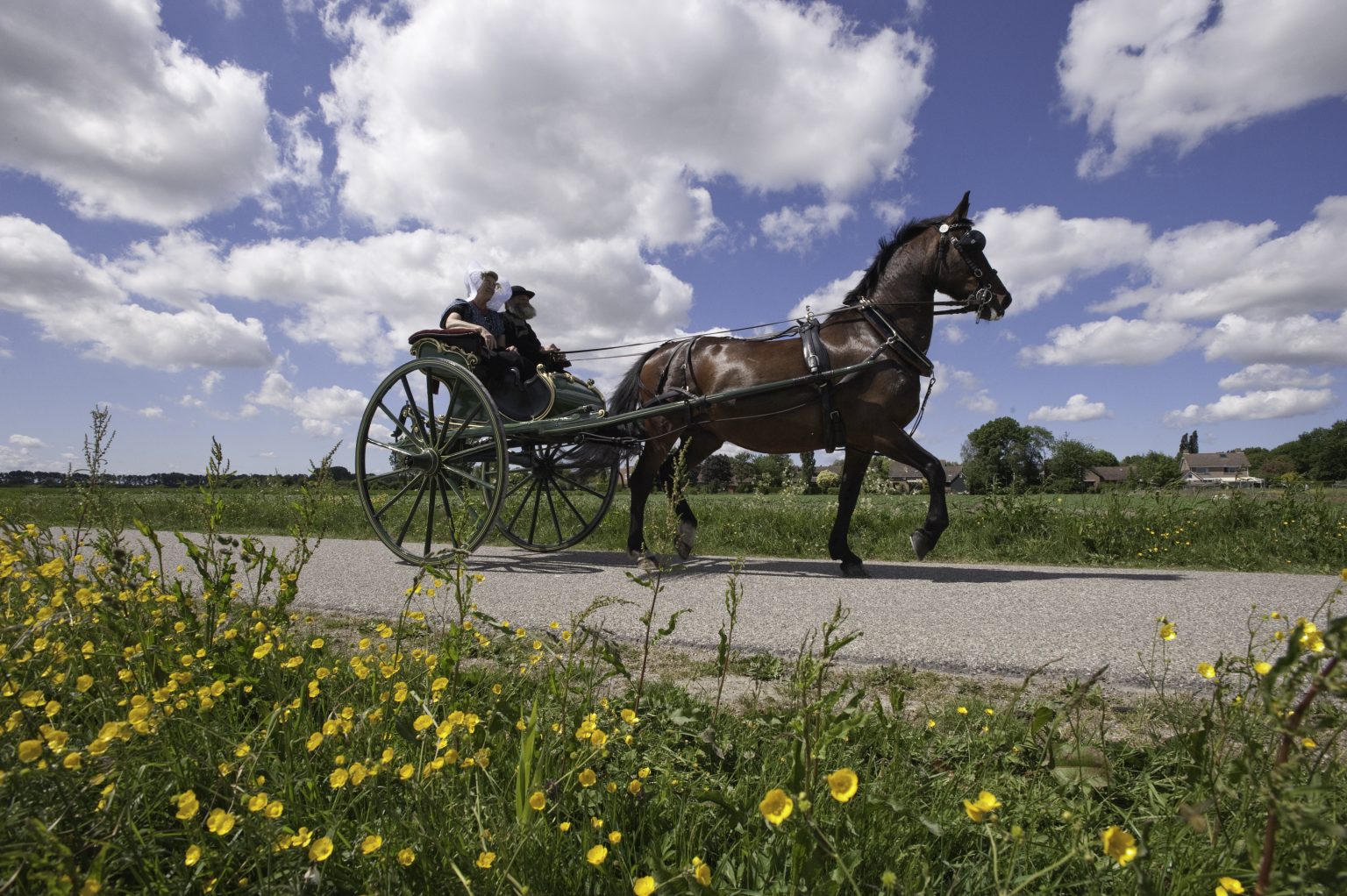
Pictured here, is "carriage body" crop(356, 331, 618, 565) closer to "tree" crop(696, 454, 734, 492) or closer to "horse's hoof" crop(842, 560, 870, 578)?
"horse's hoof" crop(842, 560, 870, 578)

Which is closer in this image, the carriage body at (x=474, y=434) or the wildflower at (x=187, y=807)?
the wildflower at (x=187, y=807)

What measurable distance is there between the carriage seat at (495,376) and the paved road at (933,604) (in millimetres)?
1369

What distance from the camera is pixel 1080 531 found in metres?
6.20

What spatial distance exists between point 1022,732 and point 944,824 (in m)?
0.52

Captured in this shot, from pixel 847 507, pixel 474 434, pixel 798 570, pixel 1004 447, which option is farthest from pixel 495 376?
pixel 1004 447

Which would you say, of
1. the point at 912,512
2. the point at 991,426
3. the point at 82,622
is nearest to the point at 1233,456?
the point at 991,426

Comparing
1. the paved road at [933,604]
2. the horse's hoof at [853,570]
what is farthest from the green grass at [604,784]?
the horse's hoof at [853,570]

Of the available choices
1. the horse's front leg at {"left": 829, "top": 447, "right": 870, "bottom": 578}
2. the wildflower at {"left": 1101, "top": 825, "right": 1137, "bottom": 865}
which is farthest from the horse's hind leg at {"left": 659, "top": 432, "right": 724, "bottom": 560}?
the wildflower at {"left": 1101, "top": 825, "right": 1137, "bottom": 865}

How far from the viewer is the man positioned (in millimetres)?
6605

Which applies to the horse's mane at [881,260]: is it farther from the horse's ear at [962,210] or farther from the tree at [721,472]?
the tree at [721,472]

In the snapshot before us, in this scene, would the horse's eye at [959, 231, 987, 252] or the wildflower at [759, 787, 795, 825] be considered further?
the horse's eye at [959, 231, 987, 252]

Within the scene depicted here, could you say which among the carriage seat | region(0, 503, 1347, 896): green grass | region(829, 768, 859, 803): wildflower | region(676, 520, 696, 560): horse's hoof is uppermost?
the carriage seat

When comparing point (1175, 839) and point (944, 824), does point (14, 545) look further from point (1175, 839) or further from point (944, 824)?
point (1175, 839)

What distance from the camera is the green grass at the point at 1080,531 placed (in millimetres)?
5492
